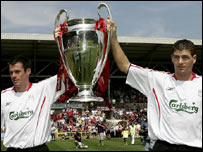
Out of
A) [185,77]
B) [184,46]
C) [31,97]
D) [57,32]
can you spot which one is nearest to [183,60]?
[184,46]

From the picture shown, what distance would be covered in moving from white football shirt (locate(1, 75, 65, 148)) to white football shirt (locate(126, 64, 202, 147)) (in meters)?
0.85

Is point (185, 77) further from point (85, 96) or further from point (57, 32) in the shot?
point (57, 32)

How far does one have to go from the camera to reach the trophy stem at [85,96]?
254cm

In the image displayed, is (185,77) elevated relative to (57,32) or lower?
lower

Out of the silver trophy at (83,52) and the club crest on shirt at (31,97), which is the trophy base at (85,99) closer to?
the silver trophy at (83,52)

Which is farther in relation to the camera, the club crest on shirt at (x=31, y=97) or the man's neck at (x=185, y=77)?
the club crest on shirt at (x=31, y=97)

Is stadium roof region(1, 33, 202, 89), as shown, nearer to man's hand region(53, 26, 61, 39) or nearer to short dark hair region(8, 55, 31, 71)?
short dark hair region(8, 55, 31, 71)

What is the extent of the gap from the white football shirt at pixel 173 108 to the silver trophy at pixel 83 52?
1.46 feet

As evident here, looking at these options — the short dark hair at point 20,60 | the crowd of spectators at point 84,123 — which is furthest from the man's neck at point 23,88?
the crowd of spectators at point 84,123

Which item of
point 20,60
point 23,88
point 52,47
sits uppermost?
point 52,47

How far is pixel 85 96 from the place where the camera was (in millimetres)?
2594

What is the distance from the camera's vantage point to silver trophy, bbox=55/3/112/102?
2.63m

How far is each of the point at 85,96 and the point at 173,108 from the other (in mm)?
731

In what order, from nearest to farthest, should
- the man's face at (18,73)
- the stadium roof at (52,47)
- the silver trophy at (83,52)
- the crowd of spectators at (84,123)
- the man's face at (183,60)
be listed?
the man's face at (183,60), the silver trophy at (83,52), the man's face at (18,73), the stadium roof at (52,47), the crowd of spectators at (84,123)
